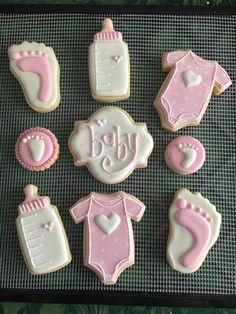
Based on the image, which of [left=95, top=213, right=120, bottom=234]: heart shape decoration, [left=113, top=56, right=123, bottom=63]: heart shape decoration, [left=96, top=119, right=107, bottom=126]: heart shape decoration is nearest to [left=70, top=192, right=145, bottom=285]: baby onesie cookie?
[left=95, top=213, right=120, bottom=234]: heart shape decoration

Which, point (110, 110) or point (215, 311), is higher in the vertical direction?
point (110, 110)

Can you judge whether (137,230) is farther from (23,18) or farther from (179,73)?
(23,18)

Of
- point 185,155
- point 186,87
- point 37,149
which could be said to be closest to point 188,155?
point 185,155

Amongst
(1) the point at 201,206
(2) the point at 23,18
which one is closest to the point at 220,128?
(1) the point at 201,206

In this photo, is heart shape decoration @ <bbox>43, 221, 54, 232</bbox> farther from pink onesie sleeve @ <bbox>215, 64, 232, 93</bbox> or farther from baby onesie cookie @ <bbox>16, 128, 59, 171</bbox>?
pink onesie sleeve @ <bbox>215, 64, 232, 93</bbox>

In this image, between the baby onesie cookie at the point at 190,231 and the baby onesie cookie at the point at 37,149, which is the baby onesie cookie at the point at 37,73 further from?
the baby onesie cookie at the point at 190,231

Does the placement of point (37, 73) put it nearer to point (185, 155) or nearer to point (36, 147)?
point (36, 147)
